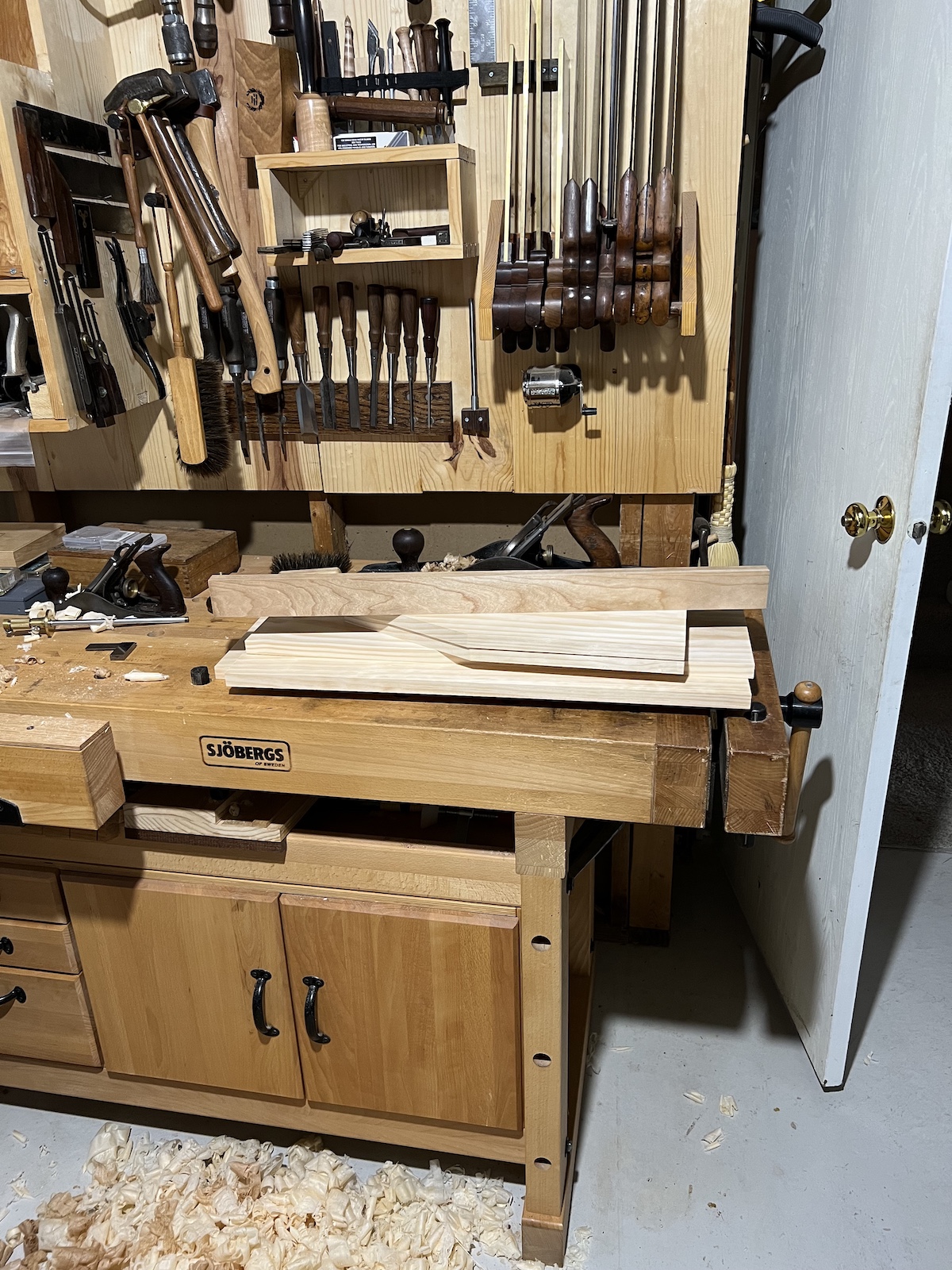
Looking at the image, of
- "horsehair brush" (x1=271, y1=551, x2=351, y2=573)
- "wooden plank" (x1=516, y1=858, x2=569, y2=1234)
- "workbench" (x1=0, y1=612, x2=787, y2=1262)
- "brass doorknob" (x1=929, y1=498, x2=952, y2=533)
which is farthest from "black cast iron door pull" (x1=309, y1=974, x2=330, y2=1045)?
"brass doorknob" (x1=929, y1=498, x2=952, y2=533)

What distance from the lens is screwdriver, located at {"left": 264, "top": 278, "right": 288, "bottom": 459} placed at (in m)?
1.68

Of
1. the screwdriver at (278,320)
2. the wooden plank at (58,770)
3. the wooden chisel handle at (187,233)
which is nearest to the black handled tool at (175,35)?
the wooden chisel handle at (187,233)

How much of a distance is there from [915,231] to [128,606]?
134 cm

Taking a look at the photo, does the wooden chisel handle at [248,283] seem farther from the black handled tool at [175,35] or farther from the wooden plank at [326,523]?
the wooden plank at [326,523]

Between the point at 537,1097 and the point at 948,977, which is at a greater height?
the point at 537,1097

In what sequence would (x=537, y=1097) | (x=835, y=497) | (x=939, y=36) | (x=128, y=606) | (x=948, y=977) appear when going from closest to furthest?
1. (x=939, y=36)
2. (x=537, y=1097)
3. (x=835, y=497)
4. (x=128, y=606)
5. (x=948, y=977)

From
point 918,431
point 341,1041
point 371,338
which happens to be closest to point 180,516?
point 371,338

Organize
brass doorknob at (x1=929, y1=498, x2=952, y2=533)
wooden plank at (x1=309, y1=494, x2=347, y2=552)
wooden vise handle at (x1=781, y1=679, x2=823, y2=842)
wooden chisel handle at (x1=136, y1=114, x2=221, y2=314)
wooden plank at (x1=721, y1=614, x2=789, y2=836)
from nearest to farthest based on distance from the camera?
wooden plank at (x1=721, y1=614, x2=789, y2=836)
wooden vise handle at (x1=781, y1=679, x2=823, y2=842)
brass doorknob at (x1=929, y1=498, x2=952, y2=533)
wooden chisel handle at (x1=136, y1=114, x2=221, y2=314)
wooden plank at (x1=309, y1=494, x2=347, y2=552)

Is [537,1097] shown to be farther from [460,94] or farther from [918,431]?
[460,94]

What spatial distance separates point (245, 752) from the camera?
1.23 metres

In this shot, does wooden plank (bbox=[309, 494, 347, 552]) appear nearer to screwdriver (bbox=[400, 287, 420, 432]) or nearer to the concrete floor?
screwdriver (bbox=[400, 287, 420, 432])

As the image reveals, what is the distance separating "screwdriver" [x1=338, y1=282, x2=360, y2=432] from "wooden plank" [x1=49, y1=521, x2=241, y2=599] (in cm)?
36

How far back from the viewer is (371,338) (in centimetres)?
168

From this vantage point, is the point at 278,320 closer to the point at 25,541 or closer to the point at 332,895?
the point at 25,541
